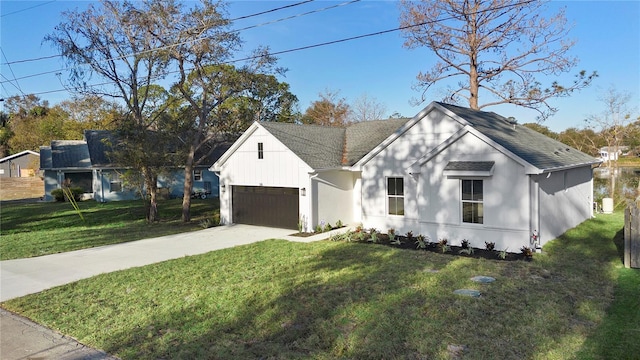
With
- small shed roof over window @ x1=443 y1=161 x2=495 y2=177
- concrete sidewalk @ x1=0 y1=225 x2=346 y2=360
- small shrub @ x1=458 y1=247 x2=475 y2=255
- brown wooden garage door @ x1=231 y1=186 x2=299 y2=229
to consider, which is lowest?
concrete sidewalk @ x1=0 y1=225 x2=346 y2=360

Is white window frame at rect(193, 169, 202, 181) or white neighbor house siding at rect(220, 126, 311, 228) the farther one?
white window frame at rect(193, 169, 202, 181)

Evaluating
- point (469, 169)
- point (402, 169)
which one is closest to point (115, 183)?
point (402, 169)

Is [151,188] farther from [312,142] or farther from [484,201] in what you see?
[484,201]

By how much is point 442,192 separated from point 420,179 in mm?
883

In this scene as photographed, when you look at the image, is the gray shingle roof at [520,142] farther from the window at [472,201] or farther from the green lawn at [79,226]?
the green lawn at [79,226]

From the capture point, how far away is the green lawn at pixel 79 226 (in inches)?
558

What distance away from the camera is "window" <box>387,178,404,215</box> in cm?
1465

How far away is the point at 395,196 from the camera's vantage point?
1479 cm

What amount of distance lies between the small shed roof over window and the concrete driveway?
4937 millimetres

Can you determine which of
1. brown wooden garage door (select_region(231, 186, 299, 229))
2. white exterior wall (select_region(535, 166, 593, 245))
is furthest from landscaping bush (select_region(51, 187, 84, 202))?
white exterior wall (select_region(535, 166, 593, 245))

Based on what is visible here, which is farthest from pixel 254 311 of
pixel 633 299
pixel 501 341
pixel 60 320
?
pixel 633 299

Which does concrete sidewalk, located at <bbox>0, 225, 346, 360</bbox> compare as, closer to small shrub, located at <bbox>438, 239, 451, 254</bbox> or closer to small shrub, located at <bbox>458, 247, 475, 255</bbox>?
small shrub, located at <bbox>438, 239, 451, 254</bbox>

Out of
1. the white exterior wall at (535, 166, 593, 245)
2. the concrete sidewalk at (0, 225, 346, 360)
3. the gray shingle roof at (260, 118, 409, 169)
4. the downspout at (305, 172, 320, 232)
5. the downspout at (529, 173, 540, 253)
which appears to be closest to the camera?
the concrete sidewalk at (0, 225, 346, 360)

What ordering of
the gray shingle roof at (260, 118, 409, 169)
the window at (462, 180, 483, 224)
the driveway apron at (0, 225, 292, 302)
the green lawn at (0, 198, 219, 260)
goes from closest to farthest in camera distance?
1. the driveway apron at (0, 225, 292, 302)
2. the window at (462, 180, 483, 224)
3. the green lawn at (0, 198, 219, 260)
4. the gray shingle roof at (260, 118, 409, 169)
